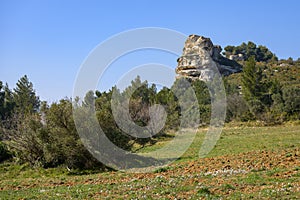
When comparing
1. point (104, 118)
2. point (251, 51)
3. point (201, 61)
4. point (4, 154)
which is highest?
point (251, 51)

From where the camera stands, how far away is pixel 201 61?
407 feet

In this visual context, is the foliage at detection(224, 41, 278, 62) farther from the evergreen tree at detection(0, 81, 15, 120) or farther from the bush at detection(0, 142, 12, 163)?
Answer: the bush at detection(0, 142, 12, 163)

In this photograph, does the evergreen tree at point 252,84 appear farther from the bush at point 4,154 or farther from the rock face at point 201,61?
the bush at point 4,154

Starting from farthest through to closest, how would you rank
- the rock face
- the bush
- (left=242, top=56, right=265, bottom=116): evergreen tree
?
the rock face → (left=242, top=56, right=265, bottom=116): evergreen tree → the bush

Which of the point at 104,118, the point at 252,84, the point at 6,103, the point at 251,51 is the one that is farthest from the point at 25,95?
the point at 251,51

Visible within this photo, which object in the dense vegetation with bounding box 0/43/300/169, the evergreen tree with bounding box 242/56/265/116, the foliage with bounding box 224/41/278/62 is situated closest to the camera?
the dense vegetation with bounding box 0/43/300/169

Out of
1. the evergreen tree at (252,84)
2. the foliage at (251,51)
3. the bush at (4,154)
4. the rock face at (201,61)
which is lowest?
the bush at (4,154)

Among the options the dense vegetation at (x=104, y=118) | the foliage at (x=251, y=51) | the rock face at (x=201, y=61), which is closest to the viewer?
the dense vegetation at (x=104, y=118)

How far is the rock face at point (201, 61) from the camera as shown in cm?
11797

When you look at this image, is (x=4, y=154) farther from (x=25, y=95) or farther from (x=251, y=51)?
(x=251, y=51)

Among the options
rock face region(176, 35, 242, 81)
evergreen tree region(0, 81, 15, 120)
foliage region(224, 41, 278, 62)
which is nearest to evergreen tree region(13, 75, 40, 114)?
evergreen tree region(0, 81, 15, 120)

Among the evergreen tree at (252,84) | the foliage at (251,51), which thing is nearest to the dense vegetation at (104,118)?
the evergreen tree at (252,84)

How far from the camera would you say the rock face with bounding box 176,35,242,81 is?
118 m

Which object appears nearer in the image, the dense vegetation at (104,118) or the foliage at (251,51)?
the dense vegetation at (104,118)
